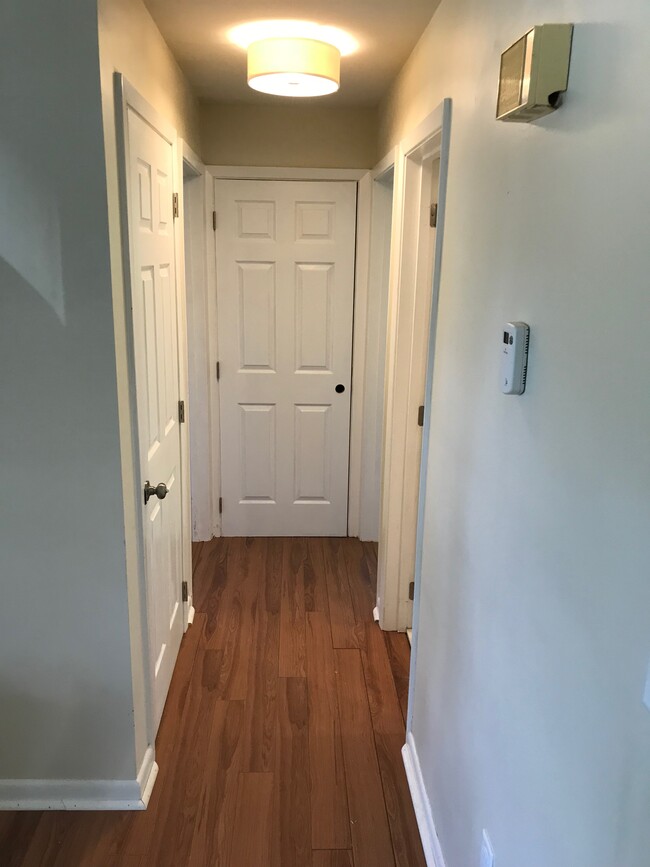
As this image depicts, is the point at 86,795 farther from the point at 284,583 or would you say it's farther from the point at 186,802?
the point at 284,583

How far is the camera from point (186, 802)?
2029mm

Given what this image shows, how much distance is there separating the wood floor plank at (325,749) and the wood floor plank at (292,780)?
22 millimetres

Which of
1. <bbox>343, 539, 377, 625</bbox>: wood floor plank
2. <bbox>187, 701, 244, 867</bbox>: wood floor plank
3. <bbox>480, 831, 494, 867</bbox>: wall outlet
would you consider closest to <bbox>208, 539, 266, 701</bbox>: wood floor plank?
<bbox>187, 701, 244, 867</bbox>: wood floor plank

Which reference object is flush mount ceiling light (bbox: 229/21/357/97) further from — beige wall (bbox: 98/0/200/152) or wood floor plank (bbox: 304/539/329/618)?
wood floor plank (bbox: 304/539/329/618)

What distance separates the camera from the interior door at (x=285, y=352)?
3.55 meters

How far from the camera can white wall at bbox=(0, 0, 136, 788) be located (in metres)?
1.57

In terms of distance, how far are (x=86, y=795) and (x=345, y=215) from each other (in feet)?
9.41

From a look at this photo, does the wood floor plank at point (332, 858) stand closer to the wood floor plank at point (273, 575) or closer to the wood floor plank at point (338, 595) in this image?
the wood floor plank at point (338, 595)

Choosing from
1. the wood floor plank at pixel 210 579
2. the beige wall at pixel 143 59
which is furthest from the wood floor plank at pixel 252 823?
the beige wall at pixel 143 59

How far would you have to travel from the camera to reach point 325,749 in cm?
227

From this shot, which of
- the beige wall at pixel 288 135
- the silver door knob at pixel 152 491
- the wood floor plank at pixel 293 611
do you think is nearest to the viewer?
the silver door knob at pixel 152 491

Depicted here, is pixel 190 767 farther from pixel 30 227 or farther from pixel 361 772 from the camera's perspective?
pixel 30 227

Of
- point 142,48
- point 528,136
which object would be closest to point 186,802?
point 528,136

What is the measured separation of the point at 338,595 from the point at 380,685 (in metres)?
0.73
